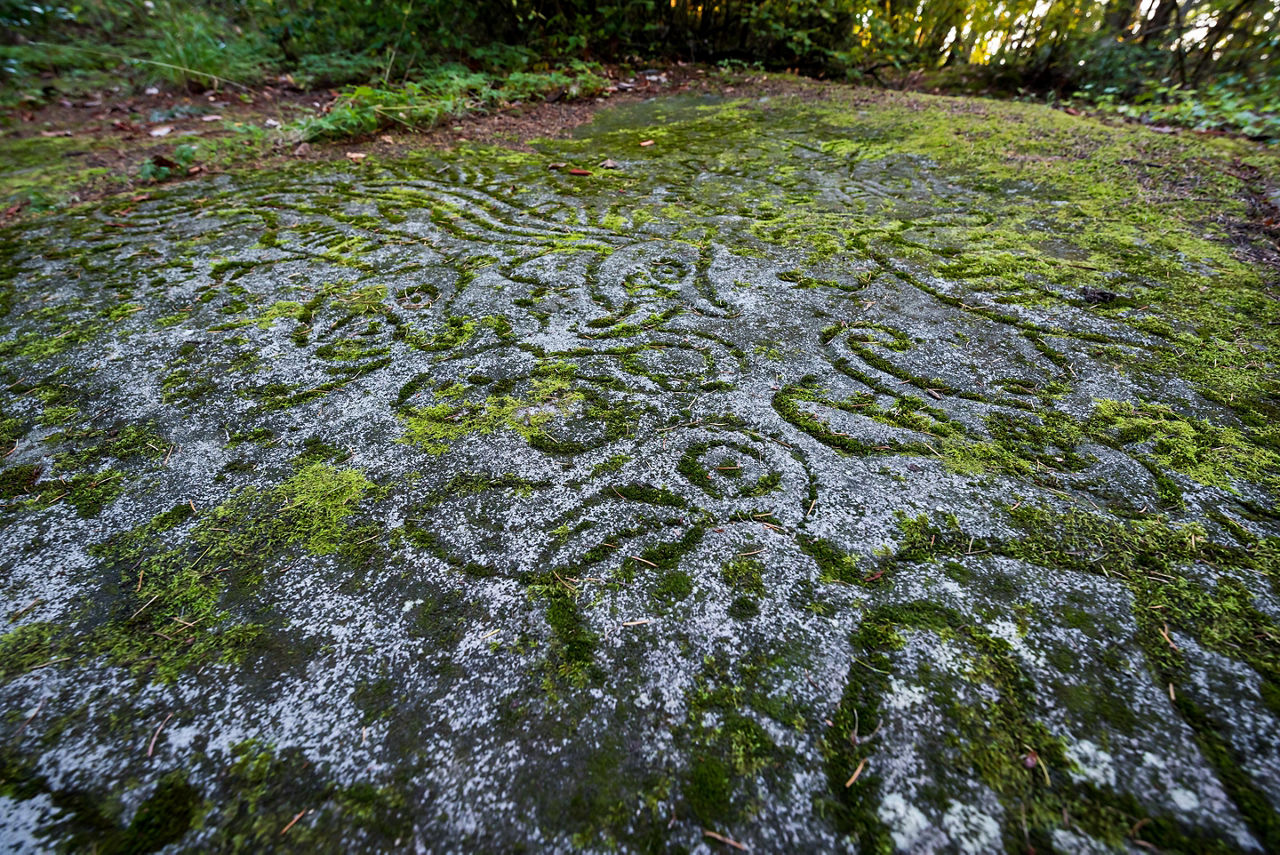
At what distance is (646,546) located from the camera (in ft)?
3.56

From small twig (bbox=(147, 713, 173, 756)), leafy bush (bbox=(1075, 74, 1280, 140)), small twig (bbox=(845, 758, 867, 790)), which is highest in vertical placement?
leafy bush (bbox=(1075, 74, 1280, 140))

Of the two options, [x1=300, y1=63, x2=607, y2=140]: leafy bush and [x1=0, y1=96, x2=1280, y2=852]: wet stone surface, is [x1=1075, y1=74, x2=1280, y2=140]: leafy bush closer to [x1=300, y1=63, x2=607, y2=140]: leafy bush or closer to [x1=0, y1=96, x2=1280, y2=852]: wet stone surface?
[x1=0, y1=96, x2=1280, y2=852]: wet stone surface

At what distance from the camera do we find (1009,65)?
506 cm

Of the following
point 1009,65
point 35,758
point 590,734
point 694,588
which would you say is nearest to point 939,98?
point 1009,65

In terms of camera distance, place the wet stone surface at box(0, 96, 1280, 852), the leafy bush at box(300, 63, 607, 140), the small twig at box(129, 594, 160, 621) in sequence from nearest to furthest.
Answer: the wet stone surface at box(0, 96, 1280, 852), the small twig at box(129, 594, 160, 621), the leafy bush at box(300, 63, 607, 140)

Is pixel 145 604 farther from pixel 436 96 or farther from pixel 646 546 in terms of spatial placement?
pixel 436 96

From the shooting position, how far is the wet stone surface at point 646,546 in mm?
758

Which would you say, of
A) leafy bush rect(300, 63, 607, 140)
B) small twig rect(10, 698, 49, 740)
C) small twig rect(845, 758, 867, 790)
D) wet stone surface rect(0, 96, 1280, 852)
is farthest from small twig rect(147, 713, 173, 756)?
leafy bush rect(300, 63, 607, 140)

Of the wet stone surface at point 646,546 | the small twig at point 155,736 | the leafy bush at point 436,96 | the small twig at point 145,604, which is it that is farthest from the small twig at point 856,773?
the leafy bush at point 436,96

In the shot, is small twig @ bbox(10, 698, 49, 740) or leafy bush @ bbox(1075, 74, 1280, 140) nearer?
small twig @ bbox(10, 698, 49, 740)

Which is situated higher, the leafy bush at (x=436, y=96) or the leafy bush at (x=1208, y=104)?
the leafy bush at (x=1208, y=104)

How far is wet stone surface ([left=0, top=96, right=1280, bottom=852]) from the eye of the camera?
0.76m

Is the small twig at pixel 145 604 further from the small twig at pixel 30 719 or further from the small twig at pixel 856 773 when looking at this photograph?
the small twig at pixel 856 773

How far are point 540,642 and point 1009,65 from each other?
6390 mm
